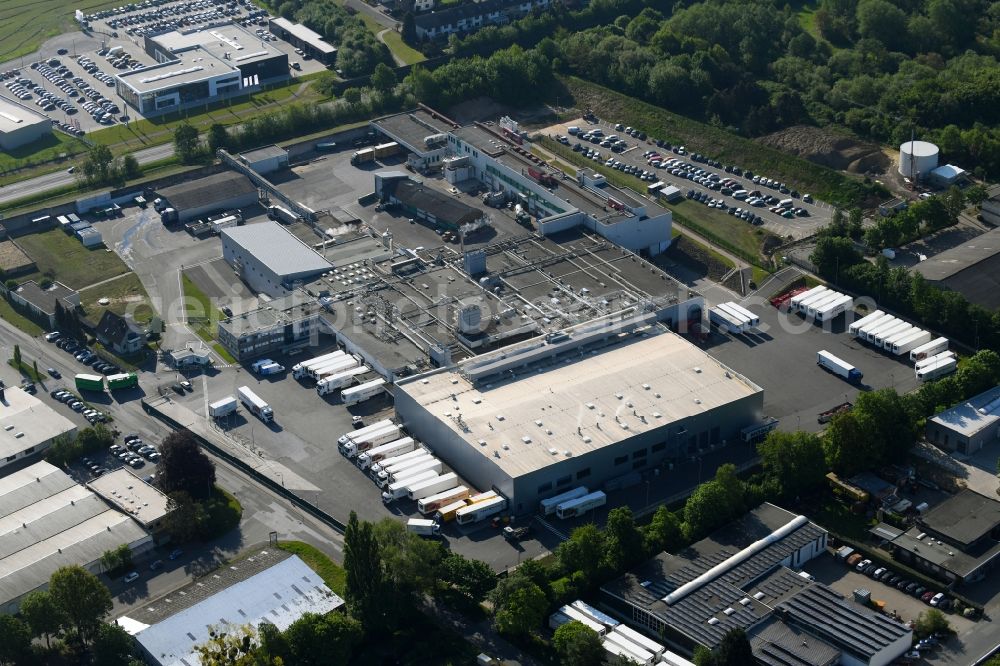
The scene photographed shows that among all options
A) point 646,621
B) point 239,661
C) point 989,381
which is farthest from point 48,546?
point 989,381

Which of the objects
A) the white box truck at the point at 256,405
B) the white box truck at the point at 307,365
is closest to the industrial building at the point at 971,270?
the white box truck at the point at 307,365

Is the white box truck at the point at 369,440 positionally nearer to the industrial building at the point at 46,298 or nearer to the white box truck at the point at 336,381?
the white box truck at the point at 336,381

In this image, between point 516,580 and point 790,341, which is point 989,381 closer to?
point 790,341

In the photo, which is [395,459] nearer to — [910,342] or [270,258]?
[270,258]

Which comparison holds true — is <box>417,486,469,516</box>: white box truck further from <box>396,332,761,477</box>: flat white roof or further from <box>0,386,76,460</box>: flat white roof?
<box>0,386,76,460</box>: flat white roof

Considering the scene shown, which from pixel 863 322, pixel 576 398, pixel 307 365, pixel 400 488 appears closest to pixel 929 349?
pixel 863 322

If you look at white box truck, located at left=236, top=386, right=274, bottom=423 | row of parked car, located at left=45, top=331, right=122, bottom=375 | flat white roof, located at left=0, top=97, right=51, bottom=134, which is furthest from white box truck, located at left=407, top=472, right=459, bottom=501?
flat white roof, located at left=0, top=97, right=51, bottom=134
